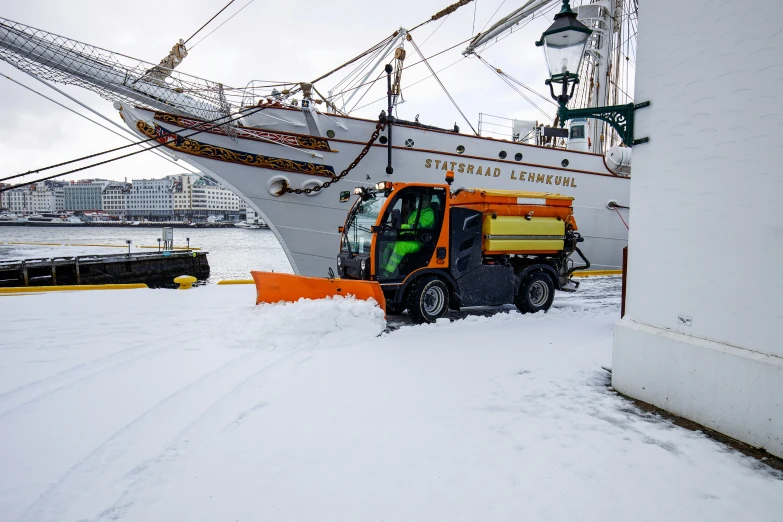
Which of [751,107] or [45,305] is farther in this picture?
[45,305]

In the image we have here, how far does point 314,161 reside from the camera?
1080 cm

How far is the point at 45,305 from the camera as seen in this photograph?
7.20 metres

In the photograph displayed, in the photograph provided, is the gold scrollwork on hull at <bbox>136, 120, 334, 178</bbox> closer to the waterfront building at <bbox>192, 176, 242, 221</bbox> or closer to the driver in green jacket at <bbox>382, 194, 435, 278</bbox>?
the driver in green jacket at <bbox>382, 194, 435, 278</bbox>

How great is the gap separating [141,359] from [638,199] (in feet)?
16.1

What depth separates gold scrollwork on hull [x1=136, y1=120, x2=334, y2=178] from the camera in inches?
404

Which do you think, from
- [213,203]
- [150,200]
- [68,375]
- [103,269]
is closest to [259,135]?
[68,375]

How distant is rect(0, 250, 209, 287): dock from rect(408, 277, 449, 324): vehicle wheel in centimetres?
1815

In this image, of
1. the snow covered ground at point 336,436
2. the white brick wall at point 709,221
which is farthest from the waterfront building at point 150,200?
the white brick wall at point 709,221

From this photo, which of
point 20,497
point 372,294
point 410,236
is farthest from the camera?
point 410,236

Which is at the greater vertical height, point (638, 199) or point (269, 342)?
point (638, 199)

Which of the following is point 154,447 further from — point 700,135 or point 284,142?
point 284,142

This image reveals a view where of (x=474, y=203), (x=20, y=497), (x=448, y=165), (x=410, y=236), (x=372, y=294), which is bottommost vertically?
(x=20, y=497)

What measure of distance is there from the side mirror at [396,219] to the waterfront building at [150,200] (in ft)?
479

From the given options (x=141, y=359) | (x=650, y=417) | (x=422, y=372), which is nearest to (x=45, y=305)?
(x=141, y=359)
